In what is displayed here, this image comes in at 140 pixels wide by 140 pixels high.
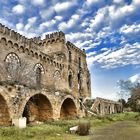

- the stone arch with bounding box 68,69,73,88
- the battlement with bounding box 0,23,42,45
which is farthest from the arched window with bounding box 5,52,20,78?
the stone arch with bounding box 68,69,73,88

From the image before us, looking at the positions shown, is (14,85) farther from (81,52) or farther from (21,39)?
(81,52)

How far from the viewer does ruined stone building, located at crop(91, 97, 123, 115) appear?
37.5 meters

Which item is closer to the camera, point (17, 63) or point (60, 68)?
point (17, 63)

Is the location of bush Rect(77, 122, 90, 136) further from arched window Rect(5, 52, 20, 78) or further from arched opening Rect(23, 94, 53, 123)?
arched window Rect(5, 52, 20, 78)

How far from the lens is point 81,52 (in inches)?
1745

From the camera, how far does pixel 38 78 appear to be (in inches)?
1194

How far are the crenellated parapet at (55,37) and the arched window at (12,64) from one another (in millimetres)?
12159

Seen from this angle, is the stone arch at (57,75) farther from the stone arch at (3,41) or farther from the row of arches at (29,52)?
the stone arch at (3,41)

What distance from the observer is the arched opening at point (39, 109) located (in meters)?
23.0

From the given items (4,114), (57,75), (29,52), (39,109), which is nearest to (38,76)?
(29,52)

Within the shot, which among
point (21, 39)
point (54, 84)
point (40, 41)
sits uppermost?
point (40, 41)

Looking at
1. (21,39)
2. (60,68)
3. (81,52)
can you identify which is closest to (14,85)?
(21,39)

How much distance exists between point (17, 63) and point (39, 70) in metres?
4.80

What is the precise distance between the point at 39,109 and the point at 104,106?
21.0 metres
